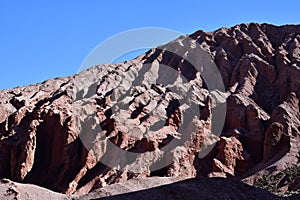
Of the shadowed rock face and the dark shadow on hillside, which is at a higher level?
the shadowed rock face

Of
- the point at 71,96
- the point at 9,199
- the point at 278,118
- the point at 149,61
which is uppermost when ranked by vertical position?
the point at 149,61

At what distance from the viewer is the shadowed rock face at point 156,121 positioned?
53.3m

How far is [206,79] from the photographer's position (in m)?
77.6

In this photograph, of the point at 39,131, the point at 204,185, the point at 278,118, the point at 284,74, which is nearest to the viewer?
the point at 204,185

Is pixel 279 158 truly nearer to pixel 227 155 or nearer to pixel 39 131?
pixel 227 155

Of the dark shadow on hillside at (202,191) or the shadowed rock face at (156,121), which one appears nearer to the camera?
the dark shadow on hillside at (202,191)

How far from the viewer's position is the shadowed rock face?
53.3 meters

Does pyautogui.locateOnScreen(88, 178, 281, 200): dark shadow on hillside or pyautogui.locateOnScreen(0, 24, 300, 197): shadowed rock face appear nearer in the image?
pyautogui.locateOnScreen(88, 178, 281, 200): dark shadow on hillside

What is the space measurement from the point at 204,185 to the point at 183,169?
3046cm

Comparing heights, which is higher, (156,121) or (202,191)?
(156,121)

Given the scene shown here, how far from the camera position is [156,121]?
61969 mm

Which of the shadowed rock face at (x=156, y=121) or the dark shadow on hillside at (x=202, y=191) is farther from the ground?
the shadowed rock face at (x=156, y=121)

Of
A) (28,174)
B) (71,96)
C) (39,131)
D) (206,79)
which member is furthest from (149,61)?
(28,174)

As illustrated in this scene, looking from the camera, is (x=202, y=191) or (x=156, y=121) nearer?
(x=202, y=191)
